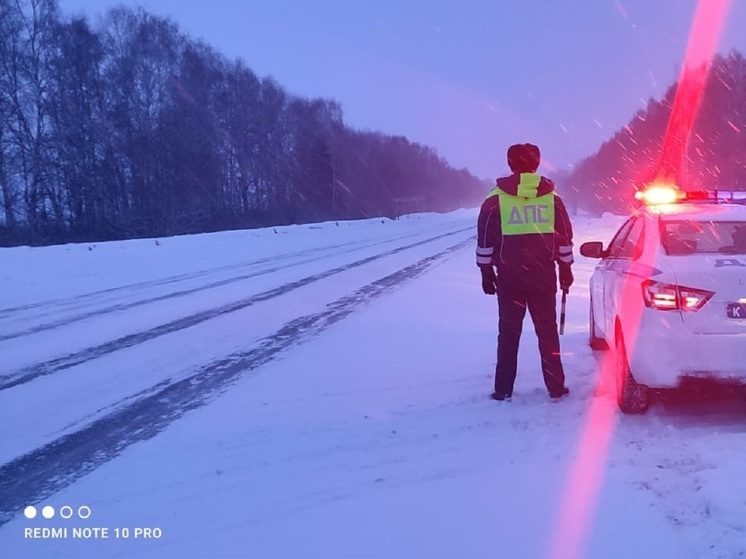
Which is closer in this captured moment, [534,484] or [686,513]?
[686,513]

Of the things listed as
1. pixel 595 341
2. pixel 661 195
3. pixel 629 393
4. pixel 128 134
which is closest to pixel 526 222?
pixel 661 195

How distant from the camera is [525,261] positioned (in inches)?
199

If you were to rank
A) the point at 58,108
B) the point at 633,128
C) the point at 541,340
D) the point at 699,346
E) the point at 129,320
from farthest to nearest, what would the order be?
the point at 633,128
the point at 58,108
the point at 129,320
the point at 541,340
the point at 699,346

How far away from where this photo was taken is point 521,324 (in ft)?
17.0

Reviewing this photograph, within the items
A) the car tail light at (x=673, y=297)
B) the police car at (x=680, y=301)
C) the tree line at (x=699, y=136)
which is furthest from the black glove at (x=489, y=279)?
the tree line at (x=699, y=136)

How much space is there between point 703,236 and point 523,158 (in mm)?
1533

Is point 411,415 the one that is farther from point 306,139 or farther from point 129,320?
point 306,139

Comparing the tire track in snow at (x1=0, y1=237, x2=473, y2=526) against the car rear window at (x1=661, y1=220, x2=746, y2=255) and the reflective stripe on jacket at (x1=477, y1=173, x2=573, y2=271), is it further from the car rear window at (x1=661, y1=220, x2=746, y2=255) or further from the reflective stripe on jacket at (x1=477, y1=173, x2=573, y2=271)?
the car rear window at (x1=661, y1=220, x2=746, y2=255)

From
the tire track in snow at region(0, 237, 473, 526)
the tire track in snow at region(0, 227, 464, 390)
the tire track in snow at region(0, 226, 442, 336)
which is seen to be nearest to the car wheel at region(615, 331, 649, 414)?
the tire track in snow at region(0, 237, 473, 526)

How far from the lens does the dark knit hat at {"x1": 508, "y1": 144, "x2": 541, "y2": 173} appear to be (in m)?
5.06

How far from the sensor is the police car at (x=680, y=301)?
4.22 meters

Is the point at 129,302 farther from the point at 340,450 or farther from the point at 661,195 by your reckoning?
the point at 661,195

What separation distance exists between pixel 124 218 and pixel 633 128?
215 feet

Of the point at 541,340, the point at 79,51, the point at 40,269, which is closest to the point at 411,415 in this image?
the point at 541,340
